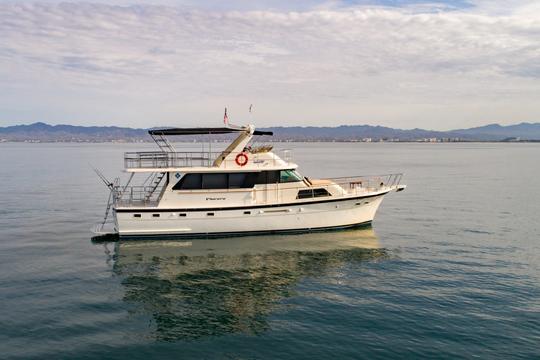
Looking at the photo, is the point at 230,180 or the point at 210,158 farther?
the point at 210,158

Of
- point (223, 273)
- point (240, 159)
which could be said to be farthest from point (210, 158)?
point (223, 273)

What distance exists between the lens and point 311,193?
24.2 meters

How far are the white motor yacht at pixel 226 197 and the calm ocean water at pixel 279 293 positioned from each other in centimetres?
94

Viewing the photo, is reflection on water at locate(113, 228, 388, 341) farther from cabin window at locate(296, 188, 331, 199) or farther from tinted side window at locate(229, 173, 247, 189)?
tinted side window at locate(229, 173, 247, 189)

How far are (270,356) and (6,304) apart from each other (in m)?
9.35

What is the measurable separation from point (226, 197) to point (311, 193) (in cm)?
459

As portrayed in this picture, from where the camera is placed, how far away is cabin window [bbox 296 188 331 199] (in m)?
24.2

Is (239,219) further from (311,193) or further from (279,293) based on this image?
(279,293)

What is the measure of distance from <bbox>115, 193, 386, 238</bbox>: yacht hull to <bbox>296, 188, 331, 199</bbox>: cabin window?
0.43 meters

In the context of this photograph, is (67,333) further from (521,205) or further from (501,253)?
(521,205)

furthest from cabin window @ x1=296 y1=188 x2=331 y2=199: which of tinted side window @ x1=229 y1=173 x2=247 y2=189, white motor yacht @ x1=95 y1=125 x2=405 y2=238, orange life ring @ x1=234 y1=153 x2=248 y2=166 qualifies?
orange life ring @ x1=234 y1=153 x2=248 y2=166

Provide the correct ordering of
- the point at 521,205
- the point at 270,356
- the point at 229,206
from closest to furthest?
1. the point at 270,356
2. the point at 229,206
3. the point at 521,205

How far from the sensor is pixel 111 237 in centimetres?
2394

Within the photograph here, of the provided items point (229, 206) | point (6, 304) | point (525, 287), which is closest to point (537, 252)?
point (525, 287)
